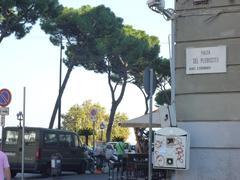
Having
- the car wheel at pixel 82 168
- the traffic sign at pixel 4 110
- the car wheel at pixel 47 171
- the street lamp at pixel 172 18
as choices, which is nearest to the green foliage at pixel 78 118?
the car wheel at pixel 82 168

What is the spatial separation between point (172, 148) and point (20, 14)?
2782cm

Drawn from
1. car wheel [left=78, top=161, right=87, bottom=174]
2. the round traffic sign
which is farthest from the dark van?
the round traffic sign

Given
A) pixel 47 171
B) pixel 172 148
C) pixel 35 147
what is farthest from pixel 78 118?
pixel 172 148

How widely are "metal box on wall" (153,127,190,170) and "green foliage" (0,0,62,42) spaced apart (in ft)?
84.3

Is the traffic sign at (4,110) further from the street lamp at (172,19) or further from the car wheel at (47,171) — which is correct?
the street lamp at (172,19)

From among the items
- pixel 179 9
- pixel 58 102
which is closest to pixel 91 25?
pixel 58 102

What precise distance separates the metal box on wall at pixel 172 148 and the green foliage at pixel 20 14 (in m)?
25.7

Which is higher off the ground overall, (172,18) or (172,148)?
(172,18)

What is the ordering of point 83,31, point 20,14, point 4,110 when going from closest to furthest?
point 4,110 < point 20,14 < point 83,31

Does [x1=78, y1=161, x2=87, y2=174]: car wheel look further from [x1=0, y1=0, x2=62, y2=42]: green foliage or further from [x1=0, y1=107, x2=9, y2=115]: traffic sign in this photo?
[x1=0, y1=0, x2=62, y2=42]: green foliage

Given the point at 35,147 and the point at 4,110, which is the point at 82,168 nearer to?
the point at 35,147

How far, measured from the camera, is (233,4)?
11.2 m

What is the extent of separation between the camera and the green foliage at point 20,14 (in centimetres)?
3603

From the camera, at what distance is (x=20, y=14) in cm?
3747
